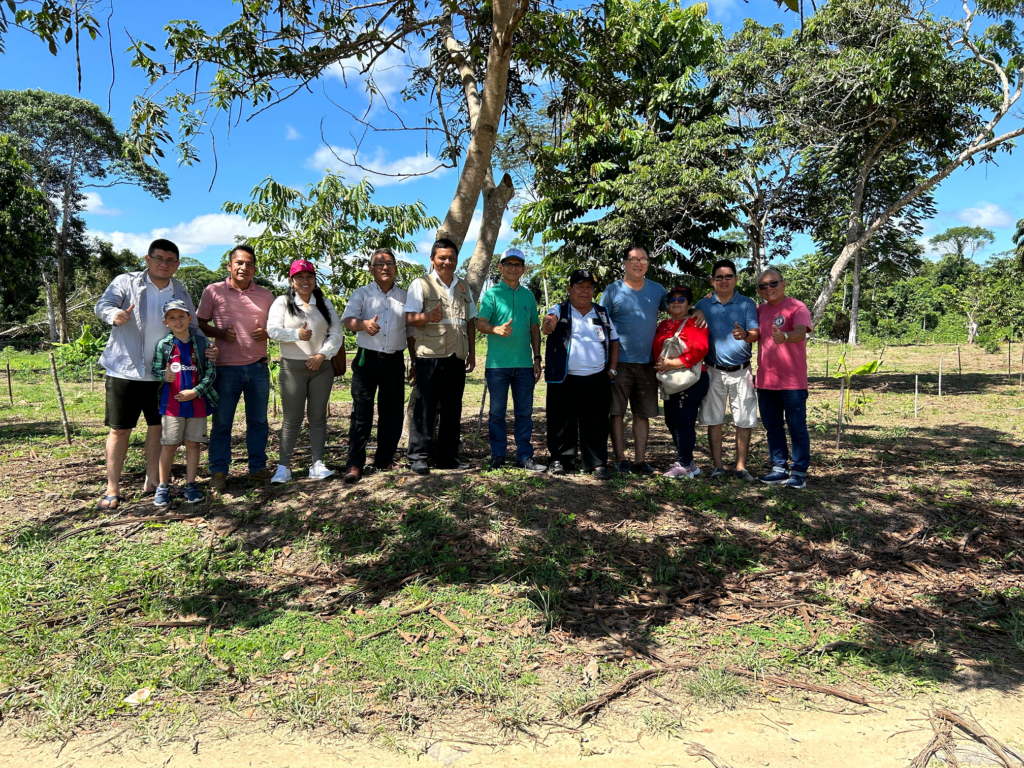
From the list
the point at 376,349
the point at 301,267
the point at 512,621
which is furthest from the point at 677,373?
the point at 301,267

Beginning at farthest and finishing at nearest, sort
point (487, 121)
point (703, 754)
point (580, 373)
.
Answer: point (487, 121) → point (580, 373) → point (703, 754)

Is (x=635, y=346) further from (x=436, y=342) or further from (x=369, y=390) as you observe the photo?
(x=369, y=390)

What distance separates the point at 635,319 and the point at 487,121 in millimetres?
2159

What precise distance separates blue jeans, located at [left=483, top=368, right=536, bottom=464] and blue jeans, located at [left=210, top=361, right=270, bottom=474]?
170 centimetres

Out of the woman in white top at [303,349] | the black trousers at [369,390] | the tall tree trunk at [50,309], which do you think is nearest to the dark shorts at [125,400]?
the woman in white top at [303,349]

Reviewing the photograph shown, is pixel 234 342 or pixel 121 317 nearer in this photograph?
pixel 121 317

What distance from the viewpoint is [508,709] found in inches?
107

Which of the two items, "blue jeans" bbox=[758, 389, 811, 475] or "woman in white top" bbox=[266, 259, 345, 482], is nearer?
"woman in white top" bbox=[266, 259, 345, 482]

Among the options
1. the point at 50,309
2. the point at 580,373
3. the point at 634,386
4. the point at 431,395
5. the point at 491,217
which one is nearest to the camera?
the point at 431,395

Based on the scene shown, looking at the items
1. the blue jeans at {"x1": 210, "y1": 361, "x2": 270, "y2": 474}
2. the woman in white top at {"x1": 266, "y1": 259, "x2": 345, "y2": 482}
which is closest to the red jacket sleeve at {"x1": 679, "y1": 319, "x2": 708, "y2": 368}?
the woman in white top at {"x1": 266, "y1": 259, "x2": 345, "y2": 482}

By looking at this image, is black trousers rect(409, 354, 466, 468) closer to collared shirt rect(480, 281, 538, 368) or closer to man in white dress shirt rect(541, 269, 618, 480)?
collared shirt rect(480, 281, 538, 368)

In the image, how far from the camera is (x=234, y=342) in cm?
461

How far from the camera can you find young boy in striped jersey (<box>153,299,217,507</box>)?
13.9 feet

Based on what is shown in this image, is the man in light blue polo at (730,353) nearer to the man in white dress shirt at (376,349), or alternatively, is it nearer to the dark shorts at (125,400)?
the man in white dress shirt at (376,349)
